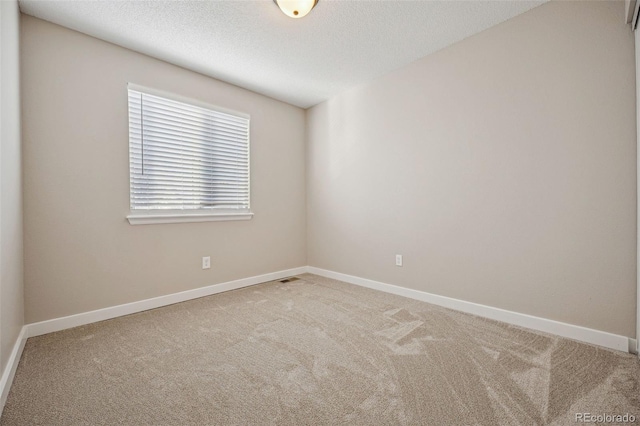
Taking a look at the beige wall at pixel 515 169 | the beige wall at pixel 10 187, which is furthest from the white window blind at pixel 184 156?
the beige wall at pixel 515 169

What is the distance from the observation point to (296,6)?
6.38 feet

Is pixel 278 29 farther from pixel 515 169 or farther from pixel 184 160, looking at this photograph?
pixel 515 169

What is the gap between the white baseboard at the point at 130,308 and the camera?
216cm

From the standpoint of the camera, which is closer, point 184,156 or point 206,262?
point 184,156

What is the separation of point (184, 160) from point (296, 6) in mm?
1801

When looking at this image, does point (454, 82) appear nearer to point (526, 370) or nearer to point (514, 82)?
point (514, 82)

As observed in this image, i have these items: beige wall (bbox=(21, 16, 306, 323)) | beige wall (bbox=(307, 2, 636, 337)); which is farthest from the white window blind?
beige wall (bbox=(307, 2, 636, 337))

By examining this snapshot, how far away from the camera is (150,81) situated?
Result: 2703 millimetres

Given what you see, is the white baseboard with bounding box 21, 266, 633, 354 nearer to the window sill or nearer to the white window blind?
the window sill

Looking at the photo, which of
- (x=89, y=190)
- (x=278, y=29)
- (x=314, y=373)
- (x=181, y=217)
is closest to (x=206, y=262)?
(x=181, y=217)

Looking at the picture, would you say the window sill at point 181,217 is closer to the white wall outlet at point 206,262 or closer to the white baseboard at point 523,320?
the white wall outlet at point 206,262

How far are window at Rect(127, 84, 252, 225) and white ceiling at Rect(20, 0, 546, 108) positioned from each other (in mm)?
476

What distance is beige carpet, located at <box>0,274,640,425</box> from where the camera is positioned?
130 cm

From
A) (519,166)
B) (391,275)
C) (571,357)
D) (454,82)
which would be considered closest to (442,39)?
(454,82)
